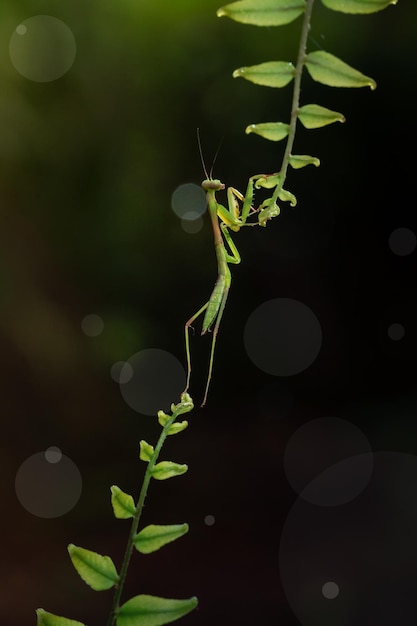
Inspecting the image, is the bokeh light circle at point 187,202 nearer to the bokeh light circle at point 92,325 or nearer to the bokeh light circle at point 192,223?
the bokeh light circle at point 192,223

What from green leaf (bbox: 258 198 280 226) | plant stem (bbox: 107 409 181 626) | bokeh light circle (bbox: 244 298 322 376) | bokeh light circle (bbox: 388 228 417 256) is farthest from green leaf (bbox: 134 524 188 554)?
bokeh light circle (bbox: 388 228 417 256)

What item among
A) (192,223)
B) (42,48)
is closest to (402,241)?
(192,223)

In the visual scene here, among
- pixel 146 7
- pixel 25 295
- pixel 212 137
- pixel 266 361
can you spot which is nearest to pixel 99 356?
pixel 25 295

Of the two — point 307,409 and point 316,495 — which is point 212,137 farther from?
point 316,495

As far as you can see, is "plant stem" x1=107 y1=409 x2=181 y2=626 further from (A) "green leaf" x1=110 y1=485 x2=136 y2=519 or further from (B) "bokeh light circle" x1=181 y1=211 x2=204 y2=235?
(B) "bokeh light circle" x1=181 y1=211 x2=204 y2=235

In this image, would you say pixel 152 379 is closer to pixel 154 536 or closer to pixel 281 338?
pixel 281 338

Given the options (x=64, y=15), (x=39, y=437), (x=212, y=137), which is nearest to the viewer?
(x=64, y=15)

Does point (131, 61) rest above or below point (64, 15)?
below

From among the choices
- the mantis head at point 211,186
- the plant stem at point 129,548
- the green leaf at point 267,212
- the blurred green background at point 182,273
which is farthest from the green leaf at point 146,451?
the blurred green background at point 182,273
